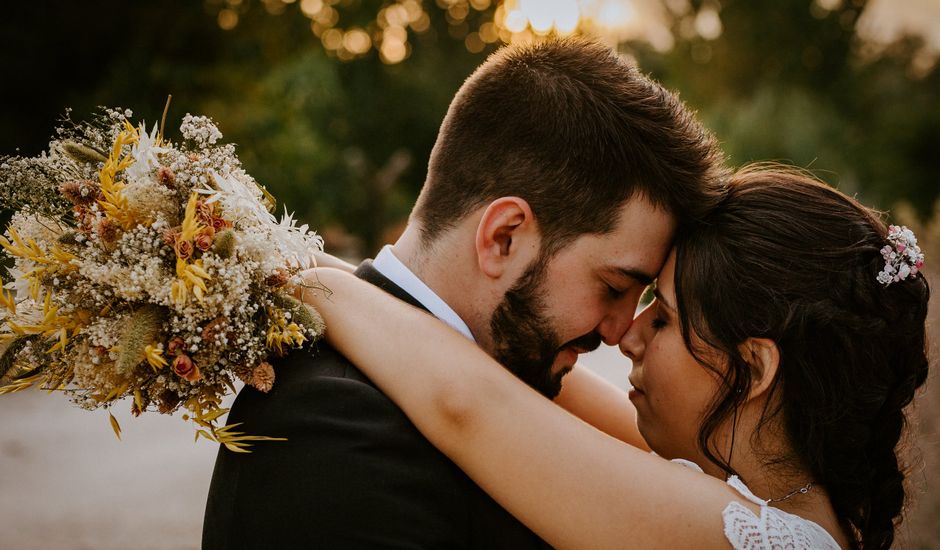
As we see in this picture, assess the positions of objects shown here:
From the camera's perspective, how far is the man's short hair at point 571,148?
8.21 feet

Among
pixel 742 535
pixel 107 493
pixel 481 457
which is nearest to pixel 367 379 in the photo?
pixel 481 457

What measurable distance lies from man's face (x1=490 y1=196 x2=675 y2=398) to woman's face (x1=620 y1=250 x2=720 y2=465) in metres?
0.16

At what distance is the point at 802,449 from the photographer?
257 cm

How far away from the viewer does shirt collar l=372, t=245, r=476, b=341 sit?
251 cm

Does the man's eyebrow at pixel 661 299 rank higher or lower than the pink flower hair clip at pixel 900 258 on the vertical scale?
lower

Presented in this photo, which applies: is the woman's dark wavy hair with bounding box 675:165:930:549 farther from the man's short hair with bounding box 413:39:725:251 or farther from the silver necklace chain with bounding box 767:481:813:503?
the man's short hair with bounding box 413:39:725:251

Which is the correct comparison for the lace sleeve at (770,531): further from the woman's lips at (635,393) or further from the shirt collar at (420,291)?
the shirt collar at (420,291)

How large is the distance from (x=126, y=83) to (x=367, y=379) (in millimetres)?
13444

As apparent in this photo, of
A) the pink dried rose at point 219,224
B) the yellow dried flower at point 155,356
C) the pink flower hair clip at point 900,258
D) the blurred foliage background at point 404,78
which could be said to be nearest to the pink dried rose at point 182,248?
the pink dried rose at point 219,224

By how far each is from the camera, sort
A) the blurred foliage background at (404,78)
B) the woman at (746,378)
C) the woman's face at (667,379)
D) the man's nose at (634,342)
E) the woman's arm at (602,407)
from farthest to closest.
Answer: the blurred foliage background at (404,78), the woman's arm at (602,407), the man's nose at (634,342), the woman's face at (667,379), the woman at (746,378)

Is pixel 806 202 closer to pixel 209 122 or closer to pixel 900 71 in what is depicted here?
pixel 209 122

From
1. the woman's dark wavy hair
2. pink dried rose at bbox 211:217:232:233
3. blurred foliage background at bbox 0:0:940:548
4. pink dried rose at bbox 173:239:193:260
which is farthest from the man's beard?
blurred foliage background at bbox 0:0:940:548

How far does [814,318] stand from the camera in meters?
2.51

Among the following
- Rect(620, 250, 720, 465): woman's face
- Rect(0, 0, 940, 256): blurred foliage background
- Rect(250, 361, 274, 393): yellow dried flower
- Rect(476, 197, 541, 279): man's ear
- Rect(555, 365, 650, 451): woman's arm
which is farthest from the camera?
Rect(0, 0, 940, 256): blurred foliage background
